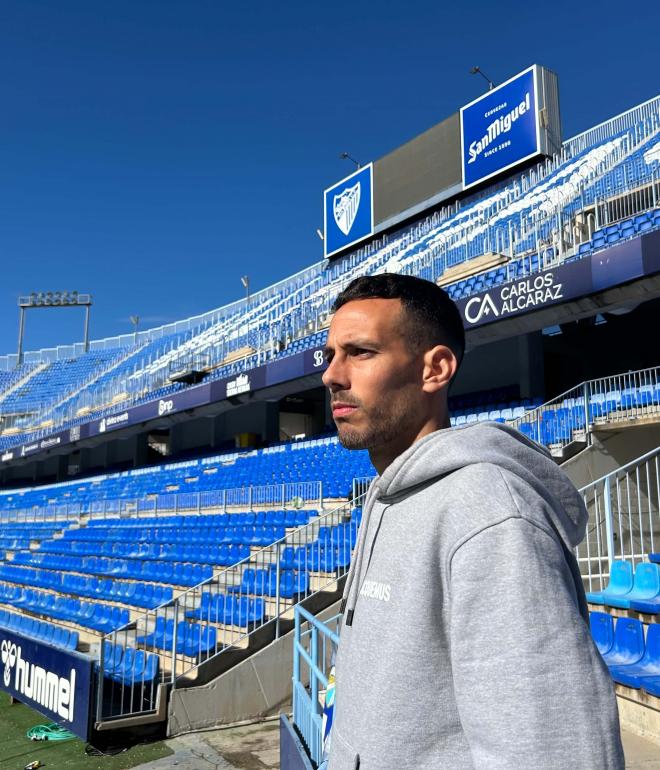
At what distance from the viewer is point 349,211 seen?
29234 mm

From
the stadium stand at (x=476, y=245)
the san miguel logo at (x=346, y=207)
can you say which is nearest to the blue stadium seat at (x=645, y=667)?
the stadium stand at (x=476, y=245)

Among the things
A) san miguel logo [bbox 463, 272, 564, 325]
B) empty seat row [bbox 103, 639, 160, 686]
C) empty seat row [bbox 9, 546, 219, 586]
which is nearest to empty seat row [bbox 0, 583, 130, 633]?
empty seat row [bbox 9, 546, 219, 586]

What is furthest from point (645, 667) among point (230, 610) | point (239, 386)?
point (239, 386)

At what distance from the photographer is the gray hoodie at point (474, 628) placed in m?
0.80

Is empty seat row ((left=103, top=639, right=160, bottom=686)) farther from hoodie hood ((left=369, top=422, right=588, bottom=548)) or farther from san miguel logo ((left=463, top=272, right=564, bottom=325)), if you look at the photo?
san miguel logo ((left=463, top=272, right=564, bottom=325))

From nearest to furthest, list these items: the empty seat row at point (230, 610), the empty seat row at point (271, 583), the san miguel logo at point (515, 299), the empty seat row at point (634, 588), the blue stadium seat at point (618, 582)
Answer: the empty seat row at point (634, 588) < the blue stadium seat at point (618, 582) < the empty seat row at point (230, 610) < the empty seat row at point (271, 583) < the san miguel logo at point (515, 299)

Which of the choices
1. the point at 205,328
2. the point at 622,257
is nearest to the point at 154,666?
the point at 622,257

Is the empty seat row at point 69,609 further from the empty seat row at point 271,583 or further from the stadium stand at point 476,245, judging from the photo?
the stadium stand at point 476,245

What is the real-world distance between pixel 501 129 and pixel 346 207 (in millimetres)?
8638

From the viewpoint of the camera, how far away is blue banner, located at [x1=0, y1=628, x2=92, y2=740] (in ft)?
22.1

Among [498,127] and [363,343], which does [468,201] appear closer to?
[498,127]

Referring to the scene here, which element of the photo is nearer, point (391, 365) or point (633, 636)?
point (391, 365)

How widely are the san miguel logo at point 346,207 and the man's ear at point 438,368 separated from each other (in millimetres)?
28504

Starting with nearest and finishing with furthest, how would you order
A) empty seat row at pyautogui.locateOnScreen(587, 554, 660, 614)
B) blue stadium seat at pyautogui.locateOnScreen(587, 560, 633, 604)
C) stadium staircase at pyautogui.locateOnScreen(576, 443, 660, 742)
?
stadium staircase at pyautogui.locateOnScreen(576, 443, 660, 742), empty seat row at pyautogui.locateOnScreen(587, 554, 660, 614), blue stadium seat at pyautogui.locateOnScreen(587, 560, 633, 604)
